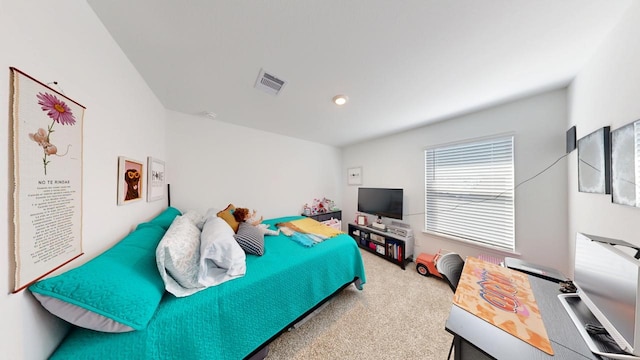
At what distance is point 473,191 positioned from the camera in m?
2.33

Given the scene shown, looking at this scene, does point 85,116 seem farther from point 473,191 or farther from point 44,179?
point 473,191

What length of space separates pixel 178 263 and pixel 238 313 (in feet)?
1.64

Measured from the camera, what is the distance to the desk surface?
728mm

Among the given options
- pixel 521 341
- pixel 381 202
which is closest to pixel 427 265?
pixel 381 202

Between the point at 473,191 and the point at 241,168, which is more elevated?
the point at 241,168

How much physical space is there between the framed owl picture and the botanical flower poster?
452 mm

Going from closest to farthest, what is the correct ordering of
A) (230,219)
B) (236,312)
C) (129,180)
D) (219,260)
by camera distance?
(236,312), (219,260), (129,180), (230,219)

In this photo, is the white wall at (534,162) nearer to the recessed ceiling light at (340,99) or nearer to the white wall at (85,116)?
the recessed ceiling light at (340,99)

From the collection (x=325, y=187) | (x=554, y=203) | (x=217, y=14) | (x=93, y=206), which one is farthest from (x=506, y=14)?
(x=325, y=187)

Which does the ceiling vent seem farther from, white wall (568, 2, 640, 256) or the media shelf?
the media shelf

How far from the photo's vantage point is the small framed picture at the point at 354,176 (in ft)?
12.2

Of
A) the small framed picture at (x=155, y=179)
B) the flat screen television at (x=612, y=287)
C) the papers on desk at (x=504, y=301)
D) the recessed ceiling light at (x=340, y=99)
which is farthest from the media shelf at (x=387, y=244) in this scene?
the small framed picture at (x=155, y=179)

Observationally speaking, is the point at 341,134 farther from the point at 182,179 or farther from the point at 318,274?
the point at 182,179

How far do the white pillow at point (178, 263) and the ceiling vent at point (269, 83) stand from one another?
1412 millimetres
